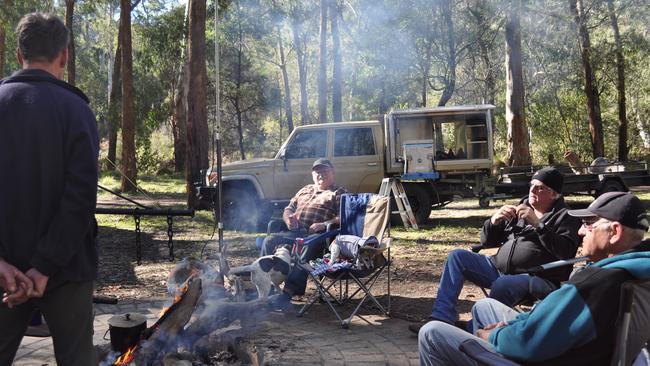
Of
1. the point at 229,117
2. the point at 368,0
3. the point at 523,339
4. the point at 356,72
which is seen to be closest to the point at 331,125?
the point at 523,339

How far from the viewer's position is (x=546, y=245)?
12.0 feet

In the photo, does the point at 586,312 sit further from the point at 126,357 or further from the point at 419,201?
the point at 419,201

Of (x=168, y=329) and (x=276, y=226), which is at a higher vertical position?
(x=276, y=226)

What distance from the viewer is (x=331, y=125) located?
10000mm

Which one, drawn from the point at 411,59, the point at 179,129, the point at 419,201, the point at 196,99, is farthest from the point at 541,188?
the point at 179,129

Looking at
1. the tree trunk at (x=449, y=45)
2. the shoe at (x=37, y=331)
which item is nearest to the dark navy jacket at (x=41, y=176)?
the shoe at (x=37, y=331)

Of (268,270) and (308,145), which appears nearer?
(268,270)

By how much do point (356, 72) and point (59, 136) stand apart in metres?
27.8

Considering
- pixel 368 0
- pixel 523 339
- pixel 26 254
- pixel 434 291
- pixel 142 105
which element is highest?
pixel 368 0

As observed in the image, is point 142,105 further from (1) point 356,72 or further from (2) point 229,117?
(1) point 356,72

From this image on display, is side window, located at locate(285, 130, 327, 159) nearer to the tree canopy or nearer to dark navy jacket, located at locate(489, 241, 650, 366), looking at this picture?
the tree canopy

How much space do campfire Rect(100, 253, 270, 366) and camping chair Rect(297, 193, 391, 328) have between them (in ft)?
2.71

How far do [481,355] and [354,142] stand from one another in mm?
8165

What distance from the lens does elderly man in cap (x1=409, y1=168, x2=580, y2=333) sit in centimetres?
355
